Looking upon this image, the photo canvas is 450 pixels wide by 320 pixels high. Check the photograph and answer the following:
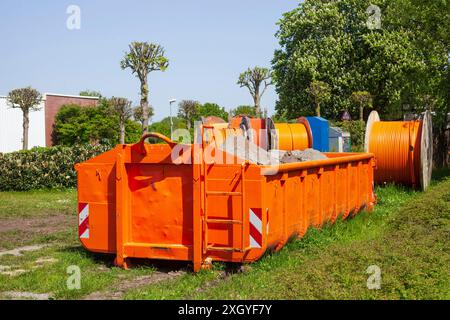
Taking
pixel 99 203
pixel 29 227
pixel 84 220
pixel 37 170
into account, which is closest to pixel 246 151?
pixel 99 203

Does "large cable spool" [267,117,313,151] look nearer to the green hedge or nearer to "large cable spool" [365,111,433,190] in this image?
"large cable spool" [365,111,433,190]

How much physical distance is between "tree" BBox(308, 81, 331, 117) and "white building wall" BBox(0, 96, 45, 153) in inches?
806

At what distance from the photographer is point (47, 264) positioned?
7984mm

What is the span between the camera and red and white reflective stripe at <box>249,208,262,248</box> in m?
6.92

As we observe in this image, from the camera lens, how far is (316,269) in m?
6.37

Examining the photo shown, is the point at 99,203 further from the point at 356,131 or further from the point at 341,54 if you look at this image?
the point at 341,54

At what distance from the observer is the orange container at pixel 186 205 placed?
7.00 meters

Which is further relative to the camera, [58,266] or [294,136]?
[294,136]

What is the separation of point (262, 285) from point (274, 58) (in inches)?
1431

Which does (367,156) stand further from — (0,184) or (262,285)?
(0,184)

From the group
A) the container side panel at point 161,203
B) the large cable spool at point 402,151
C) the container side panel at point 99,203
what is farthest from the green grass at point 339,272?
the large cable spool at point 402,151

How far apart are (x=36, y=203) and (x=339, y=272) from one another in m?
11.1

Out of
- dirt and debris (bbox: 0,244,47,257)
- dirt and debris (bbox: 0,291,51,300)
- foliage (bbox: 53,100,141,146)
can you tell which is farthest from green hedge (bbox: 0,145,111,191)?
foliage (bbox: 53,100,141,146)

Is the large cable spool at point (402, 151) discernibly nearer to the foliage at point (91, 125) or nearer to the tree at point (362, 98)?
the tree at point (362, 98)
